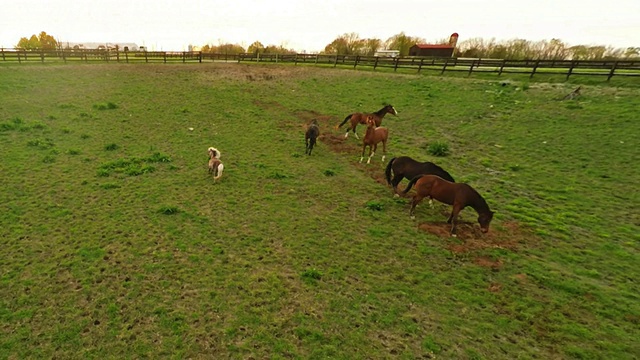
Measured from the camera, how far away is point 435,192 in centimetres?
847

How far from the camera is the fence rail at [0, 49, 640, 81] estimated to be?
938 inches

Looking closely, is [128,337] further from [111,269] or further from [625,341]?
[625,341]

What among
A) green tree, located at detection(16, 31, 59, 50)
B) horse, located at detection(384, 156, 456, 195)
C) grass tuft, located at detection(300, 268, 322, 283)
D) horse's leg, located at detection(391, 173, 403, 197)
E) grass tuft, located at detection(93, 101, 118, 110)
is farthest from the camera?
green tree, located at detection(16, 31, 59, 50)

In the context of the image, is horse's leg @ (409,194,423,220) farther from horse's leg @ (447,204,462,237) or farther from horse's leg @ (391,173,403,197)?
horse's leg @ (391,173,403,197)

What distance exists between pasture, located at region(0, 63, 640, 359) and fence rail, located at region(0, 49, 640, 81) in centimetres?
961

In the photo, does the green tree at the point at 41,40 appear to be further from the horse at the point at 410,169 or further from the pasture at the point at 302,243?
the horse at the point at 410,169

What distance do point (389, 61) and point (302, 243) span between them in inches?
1195

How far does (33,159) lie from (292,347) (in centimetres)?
1232

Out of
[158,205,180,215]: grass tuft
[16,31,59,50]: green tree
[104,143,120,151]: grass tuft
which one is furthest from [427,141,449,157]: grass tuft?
[16,31,59,50]: green tree

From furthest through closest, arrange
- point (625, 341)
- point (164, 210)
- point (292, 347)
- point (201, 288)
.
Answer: point (164, 210) < point (201, 288) < point (625, 341) < point (292, 347)

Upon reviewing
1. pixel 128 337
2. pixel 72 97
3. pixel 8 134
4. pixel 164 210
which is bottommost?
pixel 128 337


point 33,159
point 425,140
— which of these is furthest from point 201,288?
point 425,140

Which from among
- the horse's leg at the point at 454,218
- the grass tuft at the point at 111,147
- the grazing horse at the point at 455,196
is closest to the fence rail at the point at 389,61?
the grazing horse at the point at 455,196

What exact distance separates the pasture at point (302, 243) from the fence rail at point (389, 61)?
9.61 metres
